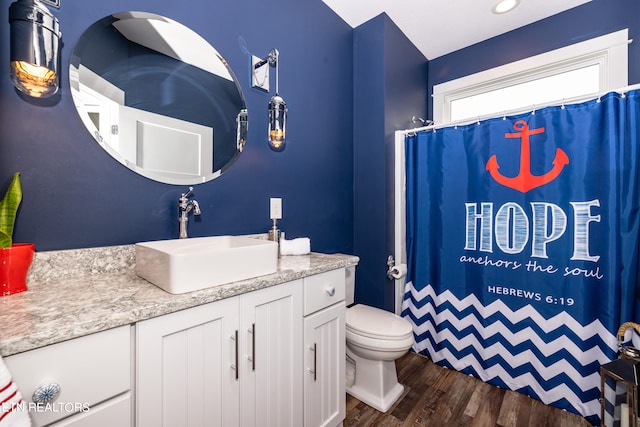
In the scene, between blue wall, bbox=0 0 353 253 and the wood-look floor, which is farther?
the wood-look floor

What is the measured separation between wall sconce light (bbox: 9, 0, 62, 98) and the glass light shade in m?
0.88

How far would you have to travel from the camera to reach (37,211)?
2.94 ft

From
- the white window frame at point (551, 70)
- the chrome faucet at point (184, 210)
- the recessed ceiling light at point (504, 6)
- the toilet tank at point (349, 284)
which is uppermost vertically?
the recessed ceiling light at point (504, 6)

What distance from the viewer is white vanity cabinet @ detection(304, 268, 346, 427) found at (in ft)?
3.79

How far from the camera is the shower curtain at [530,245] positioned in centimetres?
141

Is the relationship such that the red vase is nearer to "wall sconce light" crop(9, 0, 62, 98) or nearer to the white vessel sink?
the white vessel sink

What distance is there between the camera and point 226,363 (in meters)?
0.87

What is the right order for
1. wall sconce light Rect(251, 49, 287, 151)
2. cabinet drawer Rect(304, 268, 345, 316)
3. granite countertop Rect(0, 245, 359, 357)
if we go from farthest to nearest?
wall sconce light Rect(251, 49, 287, 151), cabinet drawer Rect(304, 268, 345, 316), granite countertop Rect(0, 245, 359, 357)

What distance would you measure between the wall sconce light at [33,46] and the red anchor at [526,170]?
216 cm

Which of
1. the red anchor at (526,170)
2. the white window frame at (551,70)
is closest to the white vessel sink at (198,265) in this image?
the red anchor at (526,170)

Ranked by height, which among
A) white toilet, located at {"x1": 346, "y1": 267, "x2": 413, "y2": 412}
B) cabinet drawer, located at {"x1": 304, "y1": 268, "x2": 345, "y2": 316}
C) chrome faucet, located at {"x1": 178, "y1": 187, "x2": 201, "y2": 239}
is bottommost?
white toilet, located at {"x1": 346, "y1": 267, "x2": 413, "y2": 412}

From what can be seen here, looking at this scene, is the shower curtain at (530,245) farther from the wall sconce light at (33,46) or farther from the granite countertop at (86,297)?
the wall sconce light at (33,46)

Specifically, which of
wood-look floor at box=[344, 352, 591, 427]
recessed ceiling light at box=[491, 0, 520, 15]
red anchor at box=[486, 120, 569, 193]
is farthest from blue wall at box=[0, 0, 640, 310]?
red anchor at box=[486, 120, 569, 193]

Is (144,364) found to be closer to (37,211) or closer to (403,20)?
(37,211)
